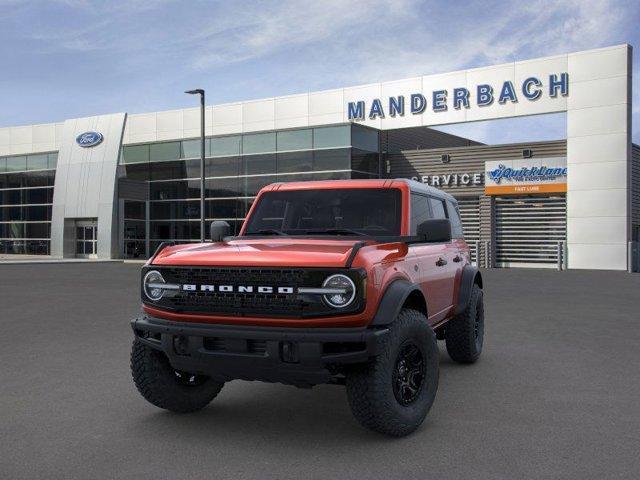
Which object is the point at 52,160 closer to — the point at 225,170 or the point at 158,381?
the point at 225,170

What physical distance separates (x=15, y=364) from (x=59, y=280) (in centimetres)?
1420

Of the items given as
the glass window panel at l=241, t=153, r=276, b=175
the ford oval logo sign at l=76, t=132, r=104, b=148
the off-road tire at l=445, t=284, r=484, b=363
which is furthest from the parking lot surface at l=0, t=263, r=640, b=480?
the ford oval logo sign at l=76, t=132, r=104, b=148

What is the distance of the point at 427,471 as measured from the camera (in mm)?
3861

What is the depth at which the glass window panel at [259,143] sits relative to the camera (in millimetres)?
31438

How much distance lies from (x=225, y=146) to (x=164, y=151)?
14.1 feet

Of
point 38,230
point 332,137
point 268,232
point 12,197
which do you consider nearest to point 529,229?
point 332,137

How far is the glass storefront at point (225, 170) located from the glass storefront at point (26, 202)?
6143 millimetres

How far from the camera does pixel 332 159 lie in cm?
2948

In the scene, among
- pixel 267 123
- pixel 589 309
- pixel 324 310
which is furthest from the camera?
pixel 267 123

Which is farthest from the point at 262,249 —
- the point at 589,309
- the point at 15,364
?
the point at 589,309

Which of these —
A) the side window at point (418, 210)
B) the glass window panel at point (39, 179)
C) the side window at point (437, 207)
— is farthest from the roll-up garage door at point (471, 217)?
the glass window panel at point (39, 179)

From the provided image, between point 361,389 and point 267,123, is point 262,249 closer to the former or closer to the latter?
point 361,389

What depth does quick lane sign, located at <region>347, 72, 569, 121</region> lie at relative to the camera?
26375 millimetres

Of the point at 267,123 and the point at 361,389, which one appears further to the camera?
the point at 267,123
